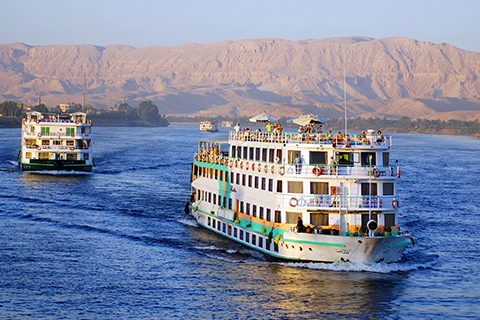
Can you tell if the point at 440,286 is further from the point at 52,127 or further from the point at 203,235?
the point at 52,127

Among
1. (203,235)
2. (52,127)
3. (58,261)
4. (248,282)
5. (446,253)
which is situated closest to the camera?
(248,282)

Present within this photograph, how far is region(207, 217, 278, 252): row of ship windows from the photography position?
40.8 m

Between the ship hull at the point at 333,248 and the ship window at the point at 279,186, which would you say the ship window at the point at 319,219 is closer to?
the ship hull at the point at 333,248

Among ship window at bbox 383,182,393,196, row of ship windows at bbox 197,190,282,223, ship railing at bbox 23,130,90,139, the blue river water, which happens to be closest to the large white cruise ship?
ship window at bbox 383,182,393,196

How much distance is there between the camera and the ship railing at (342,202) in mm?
37531

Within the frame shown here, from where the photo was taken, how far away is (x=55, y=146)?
8706 cm

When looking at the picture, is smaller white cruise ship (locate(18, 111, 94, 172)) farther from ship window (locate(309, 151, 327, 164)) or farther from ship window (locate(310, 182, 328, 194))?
ship window (locate(310, 182, 328, 194))

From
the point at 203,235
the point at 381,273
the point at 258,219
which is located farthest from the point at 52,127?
the point at 381,273

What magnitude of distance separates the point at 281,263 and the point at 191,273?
529 cm

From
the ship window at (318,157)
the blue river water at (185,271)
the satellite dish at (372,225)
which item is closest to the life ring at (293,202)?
the ship window at (318,157)

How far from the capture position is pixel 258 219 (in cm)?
4175

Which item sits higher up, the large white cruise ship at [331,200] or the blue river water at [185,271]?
the large white cruise ship at [331,200]

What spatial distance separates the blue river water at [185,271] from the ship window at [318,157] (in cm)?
587

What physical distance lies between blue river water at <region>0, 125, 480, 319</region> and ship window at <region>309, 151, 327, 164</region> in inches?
231
